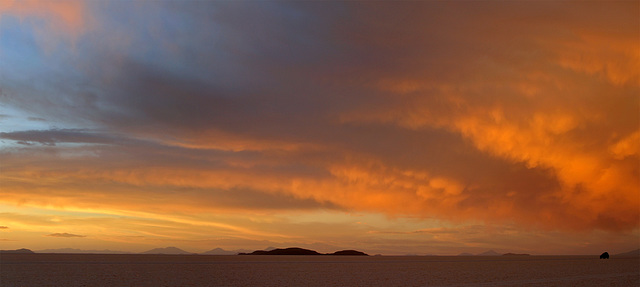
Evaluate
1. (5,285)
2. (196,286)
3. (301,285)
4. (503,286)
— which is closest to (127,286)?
(196,286)

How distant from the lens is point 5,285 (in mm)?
72562

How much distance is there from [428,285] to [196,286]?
32.8m

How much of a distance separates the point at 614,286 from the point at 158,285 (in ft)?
210

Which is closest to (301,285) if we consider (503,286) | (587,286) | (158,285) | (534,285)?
(158,285)

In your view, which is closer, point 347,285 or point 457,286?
point 457,286

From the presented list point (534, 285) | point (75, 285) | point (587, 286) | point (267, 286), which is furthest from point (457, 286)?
point (75, 285)

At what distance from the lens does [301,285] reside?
7444 cm

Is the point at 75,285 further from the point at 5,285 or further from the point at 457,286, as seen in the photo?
the point at 457,286

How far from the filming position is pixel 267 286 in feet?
235

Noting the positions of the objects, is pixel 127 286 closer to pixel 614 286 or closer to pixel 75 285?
pixel 75 285

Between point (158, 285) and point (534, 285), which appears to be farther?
point (158, 285)

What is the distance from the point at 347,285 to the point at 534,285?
25793 millimetres

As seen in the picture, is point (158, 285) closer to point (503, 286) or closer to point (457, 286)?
point (457, 286)

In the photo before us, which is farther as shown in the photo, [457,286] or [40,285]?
[40,285]
